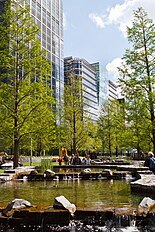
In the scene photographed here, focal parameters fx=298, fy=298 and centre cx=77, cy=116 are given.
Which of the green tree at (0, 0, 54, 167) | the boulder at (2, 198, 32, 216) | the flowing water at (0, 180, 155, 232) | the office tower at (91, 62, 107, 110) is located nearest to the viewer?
the flowing water at (0, 180, 155, 232)

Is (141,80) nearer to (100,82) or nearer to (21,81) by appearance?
(21,81)

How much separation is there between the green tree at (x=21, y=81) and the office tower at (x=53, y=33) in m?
51.5

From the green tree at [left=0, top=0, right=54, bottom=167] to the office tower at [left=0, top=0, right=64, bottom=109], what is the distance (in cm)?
5145

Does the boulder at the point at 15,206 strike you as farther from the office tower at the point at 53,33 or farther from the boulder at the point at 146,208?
the office tower at the point at 53,33

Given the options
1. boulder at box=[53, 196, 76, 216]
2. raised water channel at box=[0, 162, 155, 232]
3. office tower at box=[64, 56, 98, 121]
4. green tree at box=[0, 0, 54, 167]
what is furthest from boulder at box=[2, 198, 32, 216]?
office tower at box=[64, 56, 98, 121]

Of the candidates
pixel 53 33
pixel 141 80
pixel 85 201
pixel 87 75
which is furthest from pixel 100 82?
pixel 85 201

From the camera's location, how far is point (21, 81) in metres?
21.5

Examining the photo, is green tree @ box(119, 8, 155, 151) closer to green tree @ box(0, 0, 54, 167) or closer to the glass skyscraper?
green tree @ box(0, 0, 54, 167)

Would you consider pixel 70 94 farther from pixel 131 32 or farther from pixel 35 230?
pixel 35 230

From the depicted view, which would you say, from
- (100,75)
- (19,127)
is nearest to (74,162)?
(19,127)

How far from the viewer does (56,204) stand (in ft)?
26.6

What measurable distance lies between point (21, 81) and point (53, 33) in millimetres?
65975

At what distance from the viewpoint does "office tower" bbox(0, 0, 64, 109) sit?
7644 cm

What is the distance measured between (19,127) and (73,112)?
15152 millimetres
